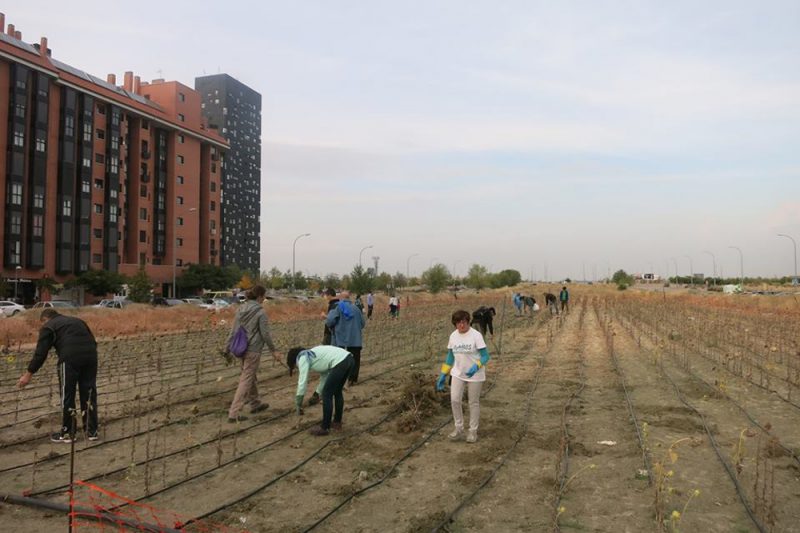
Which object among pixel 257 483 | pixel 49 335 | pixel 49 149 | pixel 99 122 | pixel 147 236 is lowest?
pixel 257 483

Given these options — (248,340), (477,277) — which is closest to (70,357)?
(248,340)

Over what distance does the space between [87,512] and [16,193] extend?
49437 millimetres

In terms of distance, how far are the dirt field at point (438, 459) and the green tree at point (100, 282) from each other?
42109 mm

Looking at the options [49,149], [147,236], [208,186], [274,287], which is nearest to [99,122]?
[49,149]

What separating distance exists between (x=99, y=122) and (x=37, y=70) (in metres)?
8.27

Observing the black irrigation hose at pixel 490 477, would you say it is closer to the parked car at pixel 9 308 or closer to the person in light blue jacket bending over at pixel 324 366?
the person in light blue jacket bending over at pixel 324 366

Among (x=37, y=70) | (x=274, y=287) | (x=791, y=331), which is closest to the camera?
(x=791, y=331)

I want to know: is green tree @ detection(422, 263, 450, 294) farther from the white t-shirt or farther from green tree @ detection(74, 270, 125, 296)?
the white t-shirt

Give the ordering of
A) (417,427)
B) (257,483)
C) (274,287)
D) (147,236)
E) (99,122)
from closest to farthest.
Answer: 1. (257,483)
2. (417,427)
3. (99,122)
4. (147,236)
5. (274,287)

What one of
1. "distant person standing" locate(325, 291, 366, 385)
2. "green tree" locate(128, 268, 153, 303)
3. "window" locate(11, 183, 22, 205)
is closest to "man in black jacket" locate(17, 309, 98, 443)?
"distant person standing" locate(325, 291, 366, 385)

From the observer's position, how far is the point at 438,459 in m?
5.74

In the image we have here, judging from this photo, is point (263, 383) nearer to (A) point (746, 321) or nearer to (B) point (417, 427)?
(B) point (417, 427)

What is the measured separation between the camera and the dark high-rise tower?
360ft

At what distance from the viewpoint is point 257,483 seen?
504 centimetres
